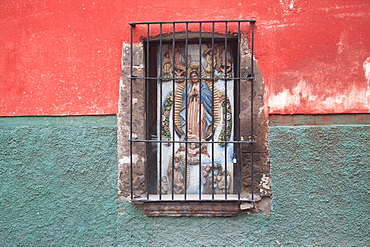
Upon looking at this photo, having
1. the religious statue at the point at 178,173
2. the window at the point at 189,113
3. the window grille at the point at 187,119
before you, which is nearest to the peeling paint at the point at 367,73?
the window at the point at 189,113

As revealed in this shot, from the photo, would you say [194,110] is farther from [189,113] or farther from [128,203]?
[128,203]

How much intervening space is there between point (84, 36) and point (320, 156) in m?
2.31

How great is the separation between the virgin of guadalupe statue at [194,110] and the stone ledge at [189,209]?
24.0 inches

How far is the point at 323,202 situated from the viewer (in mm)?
2992

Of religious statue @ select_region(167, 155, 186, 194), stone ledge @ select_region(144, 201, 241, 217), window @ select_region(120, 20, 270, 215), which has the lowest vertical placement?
stone ledge @ select_region(144, 201, 241, 217)

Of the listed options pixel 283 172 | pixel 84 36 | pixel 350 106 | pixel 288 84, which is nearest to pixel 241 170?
pixel 283 172

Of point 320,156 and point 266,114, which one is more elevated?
point 266,114

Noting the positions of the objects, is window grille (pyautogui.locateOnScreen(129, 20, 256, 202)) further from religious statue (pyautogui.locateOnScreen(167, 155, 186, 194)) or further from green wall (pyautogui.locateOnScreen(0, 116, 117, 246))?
green wall (pyautogui.locateOnScreen(0, 116, 117, 246))

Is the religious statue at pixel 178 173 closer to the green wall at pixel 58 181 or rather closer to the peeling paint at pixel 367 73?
the green wall at pixel 58 181

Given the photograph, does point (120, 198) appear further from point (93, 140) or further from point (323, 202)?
point (323, 202)

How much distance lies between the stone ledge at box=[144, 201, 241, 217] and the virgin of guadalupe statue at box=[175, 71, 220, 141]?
0.61 m

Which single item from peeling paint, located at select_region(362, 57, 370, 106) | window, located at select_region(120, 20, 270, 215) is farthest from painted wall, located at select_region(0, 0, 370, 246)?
window, located at select_region(120, 20, 270, 215)

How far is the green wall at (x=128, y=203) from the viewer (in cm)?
298

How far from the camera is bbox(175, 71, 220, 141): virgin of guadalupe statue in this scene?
325cm
